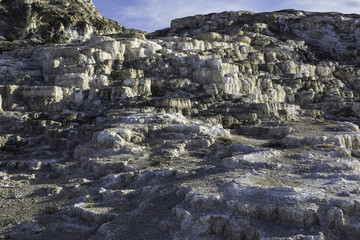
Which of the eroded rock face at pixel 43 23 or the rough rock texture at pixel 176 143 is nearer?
the rough rock texture at pixel 176 143

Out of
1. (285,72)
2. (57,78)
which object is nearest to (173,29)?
(285,72)

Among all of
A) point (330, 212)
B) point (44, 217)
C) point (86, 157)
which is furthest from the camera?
point (86, 157)

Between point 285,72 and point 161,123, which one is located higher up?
point 285,72

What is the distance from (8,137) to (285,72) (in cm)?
2668

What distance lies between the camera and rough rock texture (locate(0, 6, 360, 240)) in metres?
8.66

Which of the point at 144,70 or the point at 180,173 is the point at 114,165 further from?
the point at 144,70

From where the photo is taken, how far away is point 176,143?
1666cm

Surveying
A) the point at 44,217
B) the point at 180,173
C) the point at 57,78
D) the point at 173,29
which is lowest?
the point at 44,217

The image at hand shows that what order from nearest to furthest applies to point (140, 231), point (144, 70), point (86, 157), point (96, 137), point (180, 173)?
point (140, 231)
point (180, 173)
point (86, 157)
point (96, 137)
point (144, 70)

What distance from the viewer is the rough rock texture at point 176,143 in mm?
8656

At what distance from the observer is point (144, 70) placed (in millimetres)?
29438

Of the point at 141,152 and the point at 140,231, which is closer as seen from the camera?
the point at 140,231

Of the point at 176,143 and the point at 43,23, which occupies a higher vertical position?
the point at 43,23

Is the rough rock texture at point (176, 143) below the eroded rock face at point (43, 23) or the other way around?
below
